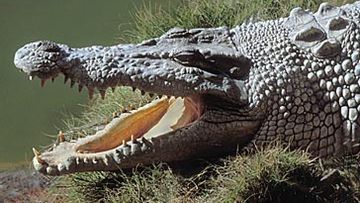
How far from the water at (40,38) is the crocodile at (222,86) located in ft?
7.95

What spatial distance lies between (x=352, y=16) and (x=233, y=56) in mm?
615

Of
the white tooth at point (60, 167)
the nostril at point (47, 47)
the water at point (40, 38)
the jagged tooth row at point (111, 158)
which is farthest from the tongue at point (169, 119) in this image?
the water at point (40, 38)

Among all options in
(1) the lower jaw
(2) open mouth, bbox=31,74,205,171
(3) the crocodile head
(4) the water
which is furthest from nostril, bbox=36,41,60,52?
(4) the water

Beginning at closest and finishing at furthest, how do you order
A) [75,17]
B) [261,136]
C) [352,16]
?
[261,136]
[352,16]
[75,17]

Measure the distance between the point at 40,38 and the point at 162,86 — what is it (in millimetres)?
4323

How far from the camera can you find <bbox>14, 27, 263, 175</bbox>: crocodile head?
3.06 metres

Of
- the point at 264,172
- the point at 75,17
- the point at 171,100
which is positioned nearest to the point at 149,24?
the point at 171,100

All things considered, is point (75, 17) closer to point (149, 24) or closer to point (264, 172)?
point (149, 24)

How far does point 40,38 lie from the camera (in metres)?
7.22

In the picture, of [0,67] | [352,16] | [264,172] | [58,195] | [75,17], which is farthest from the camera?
[75,17]

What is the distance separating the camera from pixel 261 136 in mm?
3201

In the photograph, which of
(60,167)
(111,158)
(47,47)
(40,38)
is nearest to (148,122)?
(111,158)

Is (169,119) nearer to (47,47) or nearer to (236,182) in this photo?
(236,182)

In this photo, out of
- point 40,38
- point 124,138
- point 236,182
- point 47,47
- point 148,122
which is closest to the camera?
point 236,182
